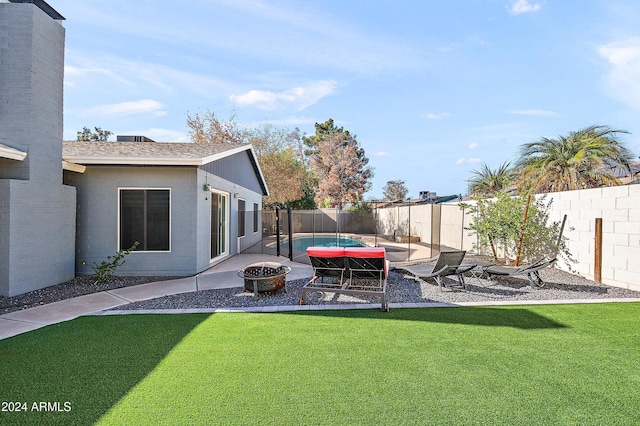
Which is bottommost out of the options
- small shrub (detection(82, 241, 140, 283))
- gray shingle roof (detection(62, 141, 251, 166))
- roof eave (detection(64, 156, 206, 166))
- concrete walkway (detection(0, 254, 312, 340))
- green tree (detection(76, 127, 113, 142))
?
concrete walkway (detection(0, 254, 312, 340))

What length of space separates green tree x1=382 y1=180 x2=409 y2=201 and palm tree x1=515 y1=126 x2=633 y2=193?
30.2m

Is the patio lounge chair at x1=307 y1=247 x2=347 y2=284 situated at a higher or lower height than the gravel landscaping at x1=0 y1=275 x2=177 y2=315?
higher

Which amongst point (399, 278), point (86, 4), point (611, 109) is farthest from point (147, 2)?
point (611, 109)

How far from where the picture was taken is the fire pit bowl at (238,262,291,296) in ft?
22.3

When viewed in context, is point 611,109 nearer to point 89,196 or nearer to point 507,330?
point 507,330

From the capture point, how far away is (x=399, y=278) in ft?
29.2

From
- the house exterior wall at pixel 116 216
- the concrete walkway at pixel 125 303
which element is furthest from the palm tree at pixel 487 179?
the house exterior wall at pixel 116 216

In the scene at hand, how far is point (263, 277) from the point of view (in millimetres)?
6781

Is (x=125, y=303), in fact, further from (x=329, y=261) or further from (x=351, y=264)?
(x=351, y=264)

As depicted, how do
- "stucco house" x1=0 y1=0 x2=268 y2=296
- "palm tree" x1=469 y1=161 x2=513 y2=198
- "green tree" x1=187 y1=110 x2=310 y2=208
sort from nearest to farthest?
"stucco house" x1=0 y1=0 x2=268 y2=296, "palm tree" x1=469 y1=161 x2=513 y2=198, "green tree" x1=187 y1=110 x2=310 y2=208

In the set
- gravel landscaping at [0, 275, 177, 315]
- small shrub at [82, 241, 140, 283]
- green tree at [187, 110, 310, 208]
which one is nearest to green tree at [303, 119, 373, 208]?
green tree at [187, 110, 310, 208]

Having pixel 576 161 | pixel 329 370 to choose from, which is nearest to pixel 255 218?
pixel 576 161

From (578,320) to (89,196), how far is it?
10.4m

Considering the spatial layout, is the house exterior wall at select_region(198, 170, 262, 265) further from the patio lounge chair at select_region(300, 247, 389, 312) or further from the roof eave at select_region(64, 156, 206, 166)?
the patio lounge chair at select_region(300, 247, 389, 312)
